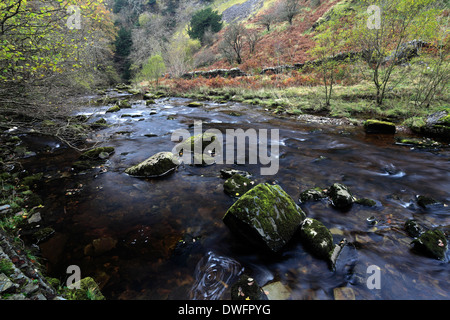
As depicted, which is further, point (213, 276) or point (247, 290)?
point (213, 276)

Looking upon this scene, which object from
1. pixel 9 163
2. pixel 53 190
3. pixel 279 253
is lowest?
pixel 279 253

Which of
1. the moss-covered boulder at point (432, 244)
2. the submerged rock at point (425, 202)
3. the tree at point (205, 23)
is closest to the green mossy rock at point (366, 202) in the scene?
the submerged rock at point (425, 202)

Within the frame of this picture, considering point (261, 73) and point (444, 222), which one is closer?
point (444, 222)

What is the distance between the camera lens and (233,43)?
104 ft

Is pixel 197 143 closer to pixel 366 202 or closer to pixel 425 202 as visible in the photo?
pixel 366 202

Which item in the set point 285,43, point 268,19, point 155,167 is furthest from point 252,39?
point 155,167

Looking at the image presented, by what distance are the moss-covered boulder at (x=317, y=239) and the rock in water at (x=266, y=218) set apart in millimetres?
181

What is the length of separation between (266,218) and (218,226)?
3.52 feet

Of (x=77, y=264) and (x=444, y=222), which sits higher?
(x=444, y=222)
